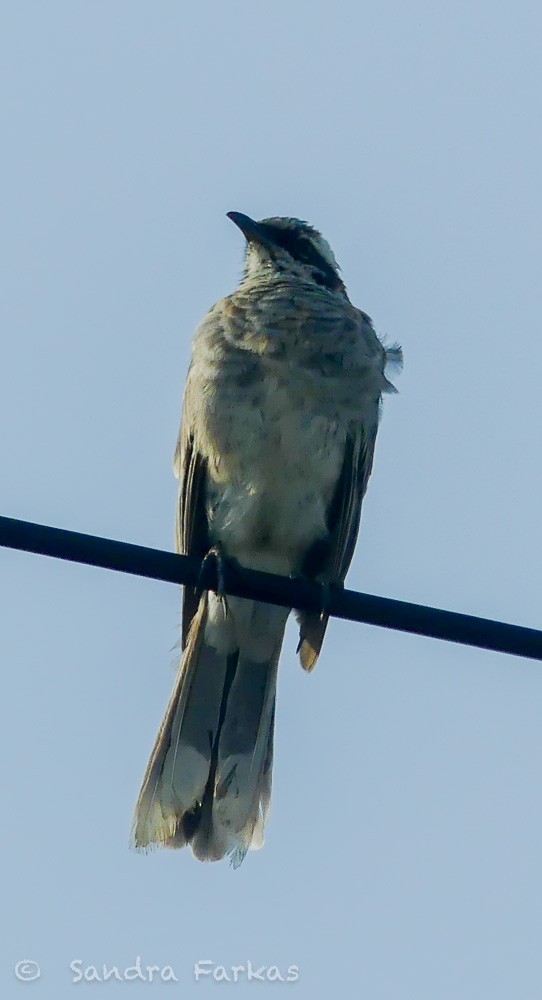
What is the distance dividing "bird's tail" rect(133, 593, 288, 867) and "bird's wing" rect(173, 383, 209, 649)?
70mm

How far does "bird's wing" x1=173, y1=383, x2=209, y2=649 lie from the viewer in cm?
694

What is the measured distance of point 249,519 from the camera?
6766 millimetres

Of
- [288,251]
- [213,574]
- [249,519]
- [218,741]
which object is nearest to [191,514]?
[249,519]

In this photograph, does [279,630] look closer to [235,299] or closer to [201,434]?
[201,434]

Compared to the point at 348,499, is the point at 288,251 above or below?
above

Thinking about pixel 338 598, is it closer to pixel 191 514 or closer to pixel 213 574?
pixel 213 574

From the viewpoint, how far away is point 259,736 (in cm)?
679

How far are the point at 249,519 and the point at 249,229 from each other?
2.16 metres

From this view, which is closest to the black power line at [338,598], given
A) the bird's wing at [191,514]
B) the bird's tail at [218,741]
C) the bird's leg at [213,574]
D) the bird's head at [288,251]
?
the bird's leg at [213,574]

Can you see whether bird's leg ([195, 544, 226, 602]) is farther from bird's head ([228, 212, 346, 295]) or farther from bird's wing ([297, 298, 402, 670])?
bird's head ([228, 212, 346, 295])

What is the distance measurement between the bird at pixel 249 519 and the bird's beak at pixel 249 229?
1089 millimetres

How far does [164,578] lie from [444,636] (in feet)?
2.81

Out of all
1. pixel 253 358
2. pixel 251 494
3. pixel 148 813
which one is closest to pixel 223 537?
pixel 251 494

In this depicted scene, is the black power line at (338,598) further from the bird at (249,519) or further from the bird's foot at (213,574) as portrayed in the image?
the bird at (249,519)
